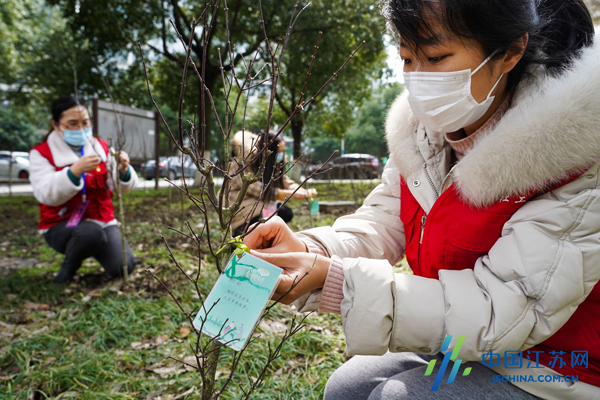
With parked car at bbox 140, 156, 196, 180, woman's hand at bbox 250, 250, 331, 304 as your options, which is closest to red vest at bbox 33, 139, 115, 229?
woman's hand at bbox 250, 250, 331, 304

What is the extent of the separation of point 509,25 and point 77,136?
142 inches

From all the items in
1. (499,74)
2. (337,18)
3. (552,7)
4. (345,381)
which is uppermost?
(337,18)

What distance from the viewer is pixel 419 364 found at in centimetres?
151

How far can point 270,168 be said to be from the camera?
3.93m

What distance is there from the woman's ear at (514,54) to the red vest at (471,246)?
0.44 meters

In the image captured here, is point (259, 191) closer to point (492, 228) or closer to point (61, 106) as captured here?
point (61, 106)

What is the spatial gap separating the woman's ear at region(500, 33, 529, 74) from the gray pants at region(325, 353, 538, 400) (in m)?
0.99

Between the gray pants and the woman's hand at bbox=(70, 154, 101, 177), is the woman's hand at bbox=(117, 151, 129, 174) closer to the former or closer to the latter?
the woman's hand at bbox=(70, 154, 101, 177)

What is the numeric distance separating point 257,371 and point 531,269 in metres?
1.77

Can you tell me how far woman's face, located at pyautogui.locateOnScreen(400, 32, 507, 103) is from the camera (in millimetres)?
1286

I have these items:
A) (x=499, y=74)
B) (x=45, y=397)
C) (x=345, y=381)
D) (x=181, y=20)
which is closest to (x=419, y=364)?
(x=345, y=381)

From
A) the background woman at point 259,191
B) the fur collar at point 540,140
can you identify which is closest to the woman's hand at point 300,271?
the fur collar at point 540,140

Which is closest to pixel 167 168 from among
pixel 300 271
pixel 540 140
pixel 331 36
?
pixel 331 36

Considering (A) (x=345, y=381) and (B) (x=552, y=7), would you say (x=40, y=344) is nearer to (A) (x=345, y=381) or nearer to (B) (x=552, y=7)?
(A) (x=345, y=381)
